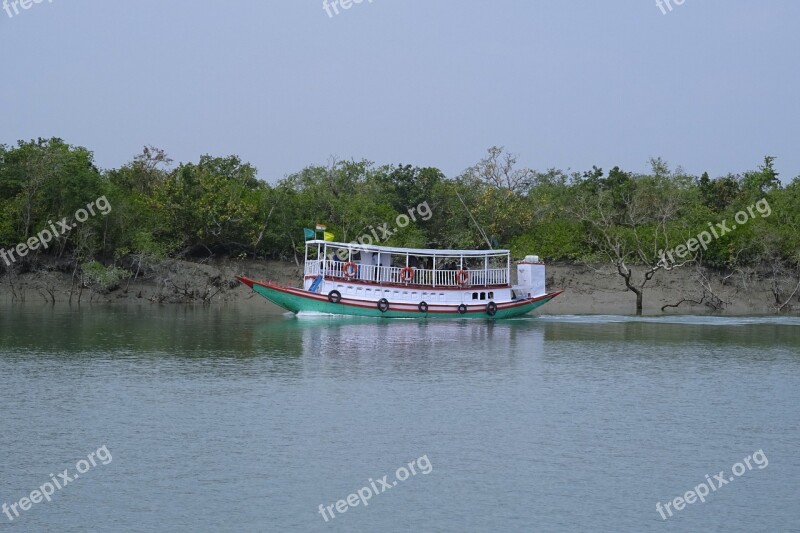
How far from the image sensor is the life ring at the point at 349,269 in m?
47.3

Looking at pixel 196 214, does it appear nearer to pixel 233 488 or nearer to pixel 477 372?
pixel 477 372

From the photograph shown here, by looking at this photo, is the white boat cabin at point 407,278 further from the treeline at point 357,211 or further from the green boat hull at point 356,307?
the treeline at point 357,211

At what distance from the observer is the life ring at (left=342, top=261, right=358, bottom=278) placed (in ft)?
155

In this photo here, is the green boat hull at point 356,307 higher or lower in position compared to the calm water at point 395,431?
higher

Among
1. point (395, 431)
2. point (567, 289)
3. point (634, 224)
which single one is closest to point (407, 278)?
point (567, 289)

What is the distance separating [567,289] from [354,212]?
14841 millimetres

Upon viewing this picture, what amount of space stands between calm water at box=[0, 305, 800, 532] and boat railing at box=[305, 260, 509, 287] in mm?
9319

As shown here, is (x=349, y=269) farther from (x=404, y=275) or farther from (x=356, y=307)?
(x=404, y=275)

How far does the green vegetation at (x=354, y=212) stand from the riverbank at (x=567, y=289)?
2.97 ft

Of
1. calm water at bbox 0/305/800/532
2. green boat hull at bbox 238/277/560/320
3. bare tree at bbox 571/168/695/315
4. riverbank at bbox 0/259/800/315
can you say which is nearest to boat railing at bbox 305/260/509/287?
green boat hull at bbox 238/277/560/320

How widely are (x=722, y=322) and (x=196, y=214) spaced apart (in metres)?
32.2

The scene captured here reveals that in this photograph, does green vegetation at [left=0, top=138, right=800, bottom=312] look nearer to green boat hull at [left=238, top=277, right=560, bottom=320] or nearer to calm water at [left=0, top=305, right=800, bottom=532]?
green boat hull at [left=238, top=277, right=560, bottom=320]

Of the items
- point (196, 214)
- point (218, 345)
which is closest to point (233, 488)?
point (218, 345)

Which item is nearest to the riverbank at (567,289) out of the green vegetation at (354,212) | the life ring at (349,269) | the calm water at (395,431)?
the green vegetation at (354,212)
